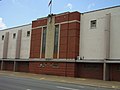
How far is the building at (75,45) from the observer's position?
31625mm

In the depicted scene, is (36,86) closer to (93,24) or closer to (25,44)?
(93,24)

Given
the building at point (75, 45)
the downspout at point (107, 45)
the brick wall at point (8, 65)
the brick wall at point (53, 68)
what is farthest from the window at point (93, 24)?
the brick wall at point (8, 65)

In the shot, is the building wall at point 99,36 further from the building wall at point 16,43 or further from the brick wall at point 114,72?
the building wall at point 16,43

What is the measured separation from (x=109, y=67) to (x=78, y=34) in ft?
25.3

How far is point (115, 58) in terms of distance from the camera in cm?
3103

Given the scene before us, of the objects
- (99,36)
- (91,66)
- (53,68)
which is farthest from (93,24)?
(53,68)

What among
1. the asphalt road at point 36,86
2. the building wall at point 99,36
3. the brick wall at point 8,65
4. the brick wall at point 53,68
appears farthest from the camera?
the brick wall at point 8,65

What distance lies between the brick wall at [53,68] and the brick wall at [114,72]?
6.22 metres

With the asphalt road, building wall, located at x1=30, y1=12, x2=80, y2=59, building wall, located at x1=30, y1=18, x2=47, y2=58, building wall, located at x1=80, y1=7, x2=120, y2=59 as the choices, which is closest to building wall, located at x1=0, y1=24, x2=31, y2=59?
building wall, located at x1=30, y1=18, x2=47, y2=58

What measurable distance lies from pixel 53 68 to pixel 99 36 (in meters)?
9.92

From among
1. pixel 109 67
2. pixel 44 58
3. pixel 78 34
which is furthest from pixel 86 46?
pixel 44 58

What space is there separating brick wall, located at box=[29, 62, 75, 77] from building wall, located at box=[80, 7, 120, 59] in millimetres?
2847

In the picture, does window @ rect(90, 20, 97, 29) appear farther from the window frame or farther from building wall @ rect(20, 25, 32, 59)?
building wall @ rect(20, 25, 32, 59)

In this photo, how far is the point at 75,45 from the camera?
117 feet
